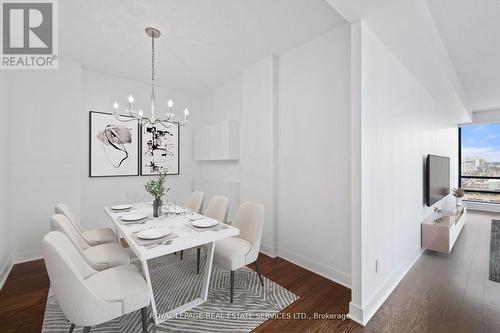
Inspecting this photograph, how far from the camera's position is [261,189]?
3.09 m

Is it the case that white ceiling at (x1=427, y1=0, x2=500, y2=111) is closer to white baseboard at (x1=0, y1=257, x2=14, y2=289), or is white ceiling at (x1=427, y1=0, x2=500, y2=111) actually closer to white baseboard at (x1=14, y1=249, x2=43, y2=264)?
white baseboard at (x1=0, y1=257, x2=14, y2=289)

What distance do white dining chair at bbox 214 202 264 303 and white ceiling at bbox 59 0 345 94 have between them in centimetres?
197

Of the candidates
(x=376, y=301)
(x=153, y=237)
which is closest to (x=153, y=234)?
(x=153, y=237)

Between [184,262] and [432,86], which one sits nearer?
[184,262]

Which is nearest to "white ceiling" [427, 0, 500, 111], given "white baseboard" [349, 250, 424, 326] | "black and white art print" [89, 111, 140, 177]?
"white baseboard" [349, 250, 424, 326]

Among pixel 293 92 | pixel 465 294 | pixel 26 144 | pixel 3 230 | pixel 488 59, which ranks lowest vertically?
pixel 465 294

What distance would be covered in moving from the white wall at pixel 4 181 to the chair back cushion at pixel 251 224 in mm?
2604

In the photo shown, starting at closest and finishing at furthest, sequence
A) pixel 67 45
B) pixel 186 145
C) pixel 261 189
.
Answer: pixel 67 45 → pixel 261 189 → pixel 186 145

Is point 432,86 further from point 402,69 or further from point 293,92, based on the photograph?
point 293,92

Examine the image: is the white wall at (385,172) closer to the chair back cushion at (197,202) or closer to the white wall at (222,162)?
the chair back cushion at (197,202)

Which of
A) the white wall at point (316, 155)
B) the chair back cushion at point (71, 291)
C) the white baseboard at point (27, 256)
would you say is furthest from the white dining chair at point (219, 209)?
the white baseboard at point (27, 256)

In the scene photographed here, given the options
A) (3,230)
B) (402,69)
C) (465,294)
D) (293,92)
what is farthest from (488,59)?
(3,230)

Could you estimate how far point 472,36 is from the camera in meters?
2.35

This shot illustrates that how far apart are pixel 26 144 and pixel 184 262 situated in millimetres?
2632
